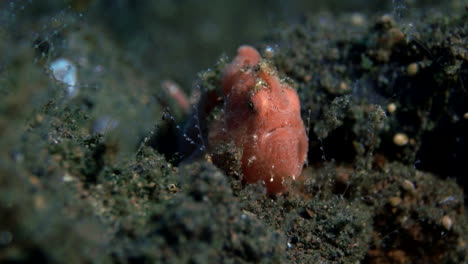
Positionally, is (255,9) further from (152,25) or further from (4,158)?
(4,158)

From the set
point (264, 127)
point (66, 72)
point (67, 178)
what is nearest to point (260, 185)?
point (264, 127)

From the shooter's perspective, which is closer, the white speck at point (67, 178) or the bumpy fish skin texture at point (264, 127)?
the white speck at point (67, 178)

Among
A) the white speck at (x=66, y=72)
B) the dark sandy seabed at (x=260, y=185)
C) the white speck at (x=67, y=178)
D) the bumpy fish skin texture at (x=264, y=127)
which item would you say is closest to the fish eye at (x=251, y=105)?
the bumpy fish skin texture at (x=264, y=127)

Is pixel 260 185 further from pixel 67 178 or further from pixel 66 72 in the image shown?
pixel 66 72

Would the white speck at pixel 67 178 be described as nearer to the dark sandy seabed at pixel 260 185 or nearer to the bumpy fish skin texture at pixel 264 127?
the dark sandy seabed at pixel 260 185

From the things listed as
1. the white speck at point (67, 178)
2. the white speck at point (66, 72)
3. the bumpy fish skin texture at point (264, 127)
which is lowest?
the white speck at point (67, 178)

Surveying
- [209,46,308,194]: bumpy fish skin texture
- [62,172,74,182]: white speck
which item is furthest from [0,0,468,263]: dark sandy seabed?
[209,46,308,194]: bumpy fish skin texture
